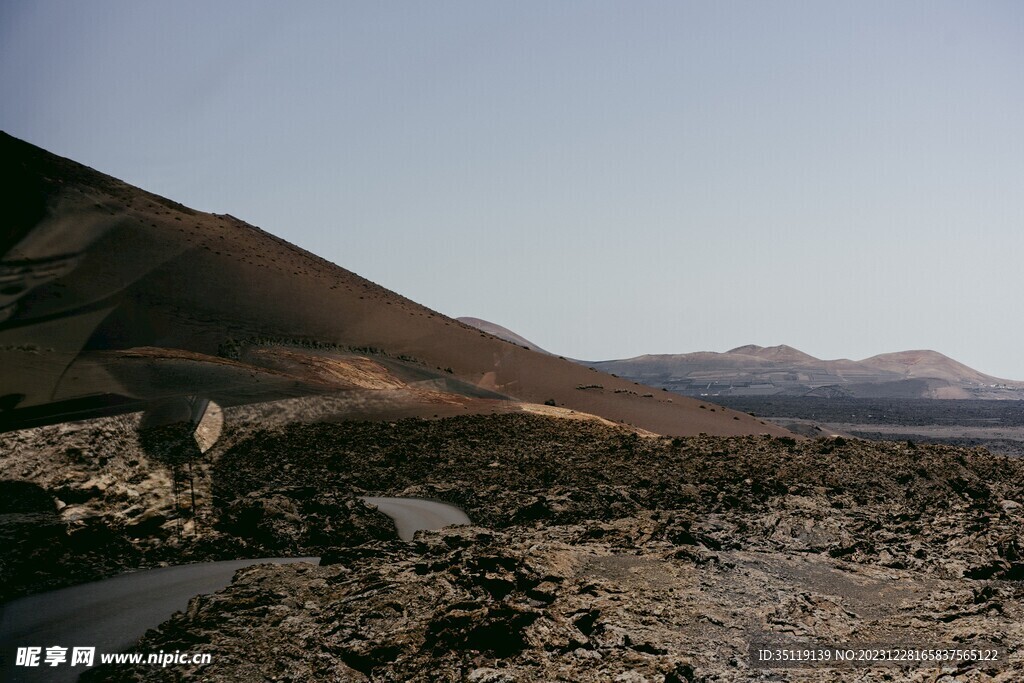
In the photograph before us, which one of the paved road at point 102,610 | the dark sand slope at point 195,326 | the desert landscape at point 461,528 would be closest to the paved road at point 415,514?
the desert landscape at point 461,528

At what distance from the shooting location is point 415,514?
2208cm

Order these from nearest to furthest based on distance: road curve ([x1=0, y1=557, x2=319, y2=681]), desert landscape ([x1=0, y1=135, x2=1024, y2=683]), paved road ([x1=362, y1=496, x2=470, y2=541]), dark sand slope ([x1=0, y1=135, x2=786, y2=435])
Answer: road curve ([x1=0, y1=557, x2=319, y2=681]) → desert landscape ([x1=0, y1=135, x2=1024, y2=683]) → paved road ([x1=362, y1=496, x2=470, y2=541]) → dark sand slope ([x1=0, y1=135, x2=786, y2=435])

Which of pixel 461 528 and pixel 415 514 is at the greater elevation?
pixel 461 528

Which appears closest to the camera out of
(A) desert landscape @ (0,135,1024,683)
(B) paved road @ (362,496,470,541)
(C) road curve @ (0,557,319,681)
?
(C) road curve @ (0,557,319,681)

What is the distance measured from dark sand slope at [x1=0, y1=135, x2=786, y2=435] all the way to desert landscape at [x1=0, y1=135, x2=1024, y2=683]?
0.37m

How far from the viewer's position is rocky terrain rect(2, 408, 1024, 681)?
37.4 ft

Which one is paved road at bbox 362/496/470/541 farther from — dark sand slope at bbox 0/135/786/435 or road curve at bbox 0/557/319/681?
dark sand slope at bbox 0/135/786/435

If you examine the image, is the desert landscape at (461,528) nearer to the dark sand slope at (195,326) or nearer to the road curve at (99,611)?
the road curve at (99,611)

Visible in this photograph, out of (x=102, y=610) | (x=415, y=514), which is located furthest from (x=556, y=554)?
(x=415, y=514)

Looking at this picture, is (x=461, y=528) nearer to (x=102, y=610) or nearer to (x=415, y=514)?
(x=415, y=514)

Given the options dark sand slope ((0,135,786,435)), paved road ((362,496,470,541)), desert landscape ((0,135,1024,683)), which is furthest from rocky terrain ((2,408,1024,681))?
dark sand slope ((0,135,786,435))

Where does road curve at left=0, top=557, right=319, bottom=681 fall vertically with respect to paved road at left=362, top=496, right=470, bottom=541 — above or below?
below

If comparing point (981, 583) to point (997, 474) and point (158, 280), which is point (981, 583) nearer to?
point (997, 474)

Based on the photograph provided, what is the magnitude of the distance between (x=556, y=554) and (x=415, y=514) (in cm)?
764
